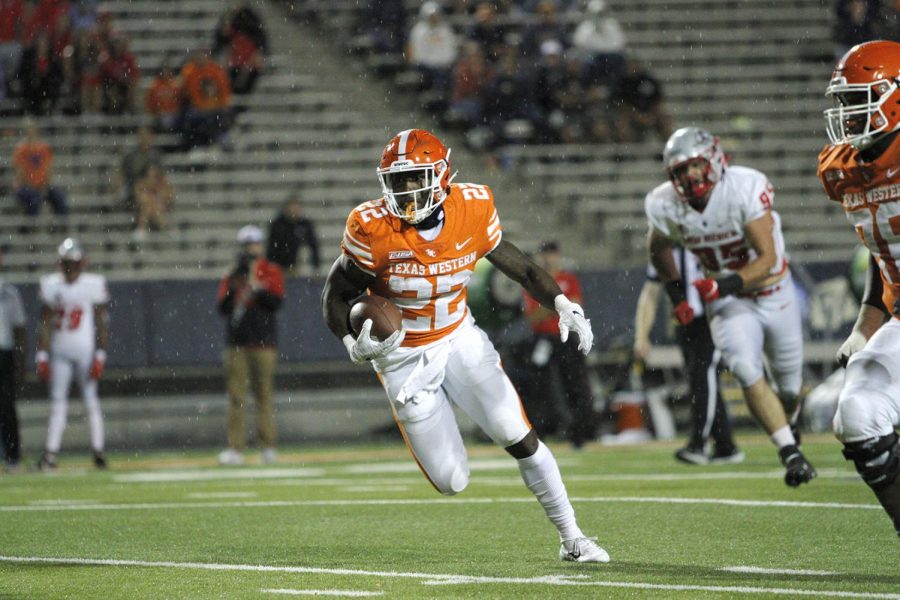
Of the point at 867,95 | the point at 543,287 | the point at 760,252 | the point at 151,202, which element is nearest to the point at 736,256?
the point at 760,252

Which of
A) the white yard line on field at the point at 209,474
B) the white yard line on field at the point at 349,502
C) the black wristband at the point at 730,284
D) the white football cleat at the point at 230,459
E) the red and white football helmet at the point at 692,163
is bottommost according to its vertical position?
the white football cleat at the point at 230,459

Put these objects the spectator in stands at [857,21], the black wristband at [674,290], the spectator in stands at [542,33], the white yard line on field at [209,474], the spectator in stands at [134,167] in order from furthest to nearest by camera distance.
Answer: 1. the spectator in stands at [857,21]
2. the spectator in stands at [542,33]
3. the spectator in stands at [134,167]
4. the white yard line on field at [209,474]
5. the black wristband at [674,290]

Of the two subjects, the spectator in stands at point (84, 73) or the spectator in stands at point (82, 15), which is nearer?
the spectator in stands at point (84, 73)

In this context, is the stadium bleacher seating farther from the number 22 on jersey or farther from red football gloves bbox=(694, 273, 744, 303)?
the number 22 on jersey

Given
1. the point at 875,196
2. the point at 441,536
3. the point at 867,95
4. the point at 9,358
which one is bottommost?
the point at 9,358

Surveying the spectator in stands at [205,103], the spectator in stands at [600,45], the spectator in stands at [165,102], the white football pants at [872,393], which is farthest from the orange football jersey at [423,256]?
the spectator in stands at [600,45]

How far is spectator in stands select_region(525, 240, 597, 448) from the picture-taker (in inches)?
491

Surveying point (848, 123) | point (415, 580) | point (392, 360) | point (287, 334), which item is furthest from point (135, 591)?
point (287, 334)

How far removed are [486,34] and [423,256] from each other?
11876mm

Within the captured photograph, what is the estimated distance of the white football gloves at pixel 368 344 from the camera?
577 cm

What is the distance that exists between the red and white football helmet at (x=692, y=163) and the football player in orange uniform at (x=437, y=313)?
2.46 metres

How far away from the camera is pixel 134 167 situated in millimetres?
15781

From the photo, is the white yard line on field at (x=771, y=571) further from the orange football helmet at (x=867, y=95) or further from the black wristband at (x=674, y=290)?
the black wristband at (x=674, y=290)

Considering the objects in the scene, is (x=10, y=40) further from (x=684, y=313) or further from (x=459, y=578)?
(x=459, y=578)
